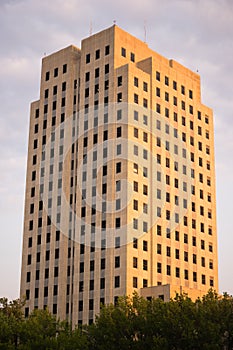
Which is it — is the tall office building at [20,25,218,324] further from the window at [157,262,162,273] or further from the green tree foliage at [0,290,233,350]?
the green tree foliage at [0,290,233,350]

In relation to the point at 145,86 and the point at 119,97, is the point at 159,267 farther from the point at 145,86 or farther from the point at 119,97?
the point at 145,86

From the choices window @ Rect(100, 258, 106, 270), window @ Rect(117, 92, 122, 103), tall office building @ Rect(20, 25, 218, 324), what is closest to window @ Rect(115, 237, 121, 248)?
tall office building @ Rect(20, 25, 218, 324)

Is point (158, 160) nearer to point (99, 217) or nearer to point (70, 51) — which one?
point (99, 217)

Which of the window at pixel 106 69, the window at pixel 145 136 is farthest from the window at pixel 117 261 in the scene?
the window at pixel 106 69

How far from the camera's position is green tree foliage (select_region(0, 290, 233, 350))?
222 feet

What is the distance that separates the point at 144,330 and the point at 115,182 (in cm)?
3709

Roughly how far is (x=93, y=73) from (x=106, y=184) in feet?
70.7

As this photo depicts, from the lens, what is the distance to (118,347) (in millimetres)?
71000

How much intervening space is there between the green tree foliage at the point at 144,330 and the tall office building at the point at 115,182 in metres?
22.7

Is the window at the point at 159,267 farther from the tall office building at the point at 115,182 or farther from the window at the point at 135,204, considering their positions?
the window at the point at 135,204

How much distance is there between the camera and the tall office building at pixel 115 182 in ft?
334

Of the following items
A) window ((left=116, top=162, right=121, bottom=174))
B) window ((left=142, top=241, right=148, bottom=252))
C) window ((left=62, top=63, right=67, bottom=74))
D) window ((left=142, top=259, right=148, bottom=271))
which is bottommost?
window ((left=142, top=259, right=148, bottom=271))

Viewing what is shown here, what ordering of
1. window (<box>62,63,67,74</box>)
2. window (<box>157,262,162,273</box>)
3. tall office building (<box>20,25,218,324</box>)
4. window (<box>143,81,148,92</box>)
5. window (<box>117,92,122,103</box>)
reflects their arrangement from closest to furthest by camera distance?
tall office building (<box>20,25,218,324</box>) → window (<box>157,262,162,273</box>) → window (<box>117,92,122,103</box>) → window (<box>143,81,148,92</box>) → window (<box>62,63,67,74</box>)

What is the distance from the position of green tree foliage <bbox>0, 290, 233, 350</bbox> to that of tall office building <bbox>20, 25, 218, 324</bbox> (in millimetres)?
22737
